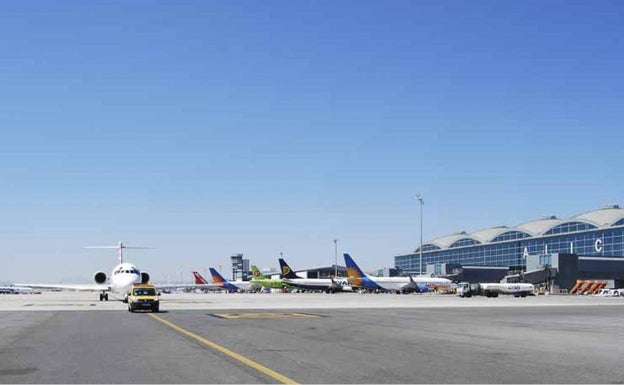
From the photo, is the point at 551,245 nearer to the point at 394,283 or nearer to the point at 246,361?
the point at 394,283

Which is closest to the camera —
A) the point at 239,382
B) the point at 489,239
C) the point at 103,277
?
the point at 239,382

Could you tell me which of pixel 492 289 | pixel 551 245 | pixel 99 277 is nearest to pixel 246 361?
pixel 99 277

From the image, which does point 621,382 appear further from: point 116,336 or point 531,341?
point 116,336

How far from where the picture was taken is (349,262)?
13625 centimetres

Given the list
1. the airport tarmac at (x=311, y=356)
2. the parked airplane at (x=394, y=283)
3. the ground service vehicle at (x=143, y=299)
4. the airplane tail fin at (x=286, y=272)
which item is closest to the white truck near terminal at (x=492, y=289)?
the parked airplane at (x=394, y=283)

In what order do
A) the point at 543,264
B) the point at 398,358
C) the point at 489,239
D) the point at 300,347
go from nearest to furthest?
the point at 398,358, the point at 300,347, the point at 543,264, the point at 489,239

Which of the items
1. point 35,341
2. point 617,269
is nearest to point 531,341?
point 35,341

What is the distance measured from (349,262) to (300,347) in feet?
376

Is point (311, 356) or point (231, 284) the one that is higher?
point (311, 356)

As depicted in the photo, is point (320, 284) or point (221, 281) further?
point (221, 281)

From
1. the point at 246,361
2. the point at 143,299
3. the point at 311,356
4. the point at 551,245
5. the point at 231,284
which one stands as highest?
the point at 246,361

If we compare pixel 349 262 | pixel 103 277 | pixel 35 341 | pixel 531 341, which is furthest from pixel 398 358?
pixel 349 262

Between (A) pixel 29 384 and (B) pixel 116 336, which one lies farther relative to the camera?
(B) pixel 116 336

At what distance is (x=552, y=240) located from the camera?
165375 millimetres
